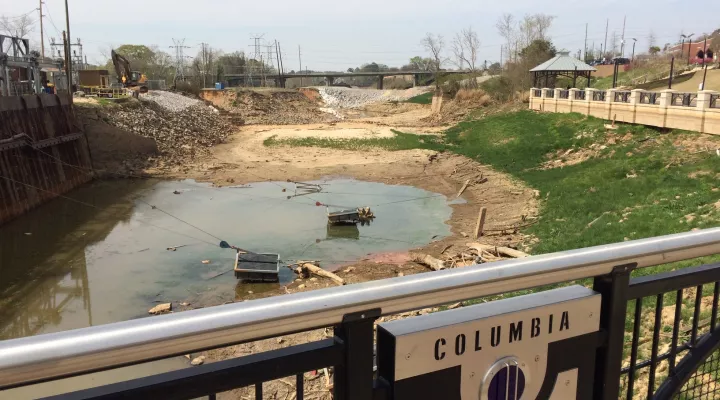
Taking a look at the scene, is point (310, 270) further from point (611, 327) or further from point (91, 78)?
point (91, 78)

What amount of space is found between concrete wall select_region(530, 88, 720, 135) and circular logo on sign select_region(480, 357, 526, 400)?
81.2ft

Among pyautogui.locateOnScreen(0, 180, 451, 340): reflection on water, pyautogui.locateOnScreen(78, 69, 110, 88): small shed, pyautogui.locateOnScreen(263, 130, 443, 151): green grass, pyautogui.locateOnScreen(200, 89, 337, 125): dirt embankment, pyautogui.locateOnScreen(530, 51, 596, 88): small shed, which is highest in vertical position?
pyautogui.locateOnScreen(530, 51, 596, 88): small shed

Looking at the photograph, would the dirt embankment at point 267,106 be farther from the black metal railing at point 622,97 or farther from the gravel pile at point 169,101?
the black metal railing at point 622,97

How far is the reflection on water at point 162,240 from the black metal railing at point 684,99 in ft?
38.3

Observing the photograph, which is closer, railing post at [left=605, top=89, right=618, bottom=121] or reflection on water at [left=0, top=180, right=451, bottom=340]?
reflection on water at [left=0, top=180, right=451, bottom=340]

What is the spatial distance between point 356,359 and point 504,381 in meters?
0.69

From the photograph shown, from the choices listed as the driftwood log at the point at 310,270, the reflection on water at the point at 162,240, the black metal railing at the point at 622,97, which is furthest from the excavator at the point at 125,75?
the driftwood log at the point at 310,270

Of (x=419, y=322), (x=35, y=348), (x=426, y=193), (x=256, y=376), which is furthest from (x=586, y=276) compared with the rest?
(x=426, y=193)

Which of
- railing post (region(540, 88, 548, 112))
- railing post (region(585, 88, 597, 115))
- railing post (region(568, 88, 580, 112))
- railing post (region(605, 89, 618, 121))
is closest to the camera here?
railing post (region(605, 89, 618, 121))

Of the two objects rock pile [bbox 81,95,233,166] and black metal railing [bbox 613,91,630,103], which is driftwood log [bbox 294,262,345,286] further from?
rock pile [bbox 81,95,233,166]

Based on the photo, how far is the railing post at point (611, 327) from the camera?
7.66ft

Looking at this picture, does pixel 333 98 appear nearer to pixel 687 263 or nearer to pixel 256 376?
pixel 687 263

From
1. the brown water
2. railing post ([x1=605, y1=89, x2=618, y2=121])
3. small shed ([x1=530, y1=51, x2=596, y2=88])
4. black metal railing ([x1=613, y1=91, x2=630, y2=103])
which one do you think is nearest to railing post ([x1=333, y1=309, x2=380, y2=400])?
the brown water

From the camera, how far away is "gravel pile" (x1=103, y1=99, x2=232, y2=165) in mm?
39656
